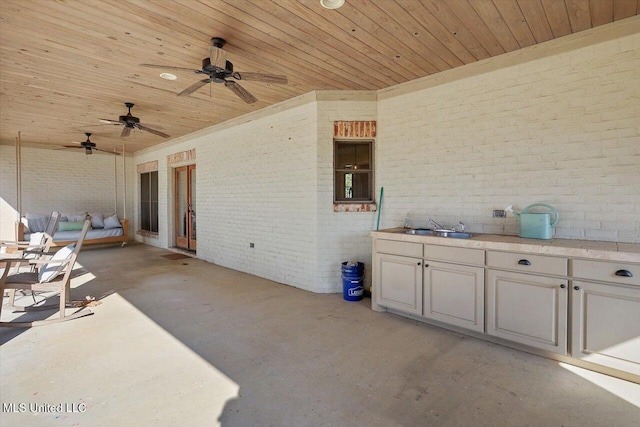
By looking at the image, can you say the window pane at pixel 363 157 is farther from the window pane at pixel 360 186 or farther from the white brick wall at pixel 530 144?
the white brick wall at pixel 530 144

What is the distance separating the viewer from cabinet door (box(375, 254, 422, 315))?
11.6 feet

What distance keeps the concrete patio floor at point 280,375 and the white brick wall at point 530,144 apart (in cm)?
143

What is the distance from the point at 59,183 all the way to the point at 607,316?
38.7 ft

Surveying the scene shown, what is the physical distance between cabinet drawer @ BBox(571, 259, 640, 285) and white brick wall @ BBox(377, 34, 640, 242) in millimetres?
678

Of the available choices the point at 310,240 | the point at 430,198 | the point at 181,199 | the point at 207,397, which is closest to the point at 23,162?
the point at 181,199

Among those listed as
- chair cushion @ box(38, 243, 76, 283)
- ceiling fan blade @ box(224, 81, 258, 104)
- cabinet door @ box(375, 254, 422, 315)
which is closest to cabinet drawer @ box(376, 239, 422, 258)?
cabinet door @ box(375, 254, 422, 315)

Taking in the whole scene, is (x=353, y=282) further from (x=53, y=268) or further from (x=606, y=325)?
(x=53, y=268)

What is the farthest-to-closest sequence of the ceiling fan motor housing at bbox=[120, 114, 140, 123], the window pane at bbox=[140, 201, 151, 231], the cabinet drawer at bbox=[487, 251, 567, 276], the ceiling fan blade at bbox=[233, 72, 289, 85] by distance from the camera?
the window pane at bbox=[140, 201, 151, 231] < the ceiling fan motor housing at bbox=[120, 114, 140, 123] < the ceiling fan blade at bbox=[233, 72, 289, 85] < the cabinet drawer at bbox=[487, 251, 567, 276]

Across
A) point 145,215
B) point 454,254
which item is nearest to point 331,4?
point 454,254

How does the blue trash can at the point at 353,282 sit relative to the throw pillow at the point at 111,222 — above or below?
below

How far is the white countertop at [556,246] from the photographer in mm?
2441

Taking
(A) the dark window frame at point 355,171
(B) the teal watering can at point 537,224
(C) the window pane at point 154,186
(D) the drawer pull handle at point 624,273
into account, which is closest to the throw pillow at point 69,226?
(C) the window pane at point 154,186

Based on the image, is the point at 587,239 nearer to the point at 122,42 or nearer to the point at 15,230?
the point at 122,42

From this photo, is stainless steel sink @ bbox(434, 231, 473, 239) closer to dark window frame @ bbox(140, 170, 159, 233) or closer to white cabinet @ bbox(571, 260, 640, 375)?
white cabinet @ bbox(571, 260, 640, 375)
